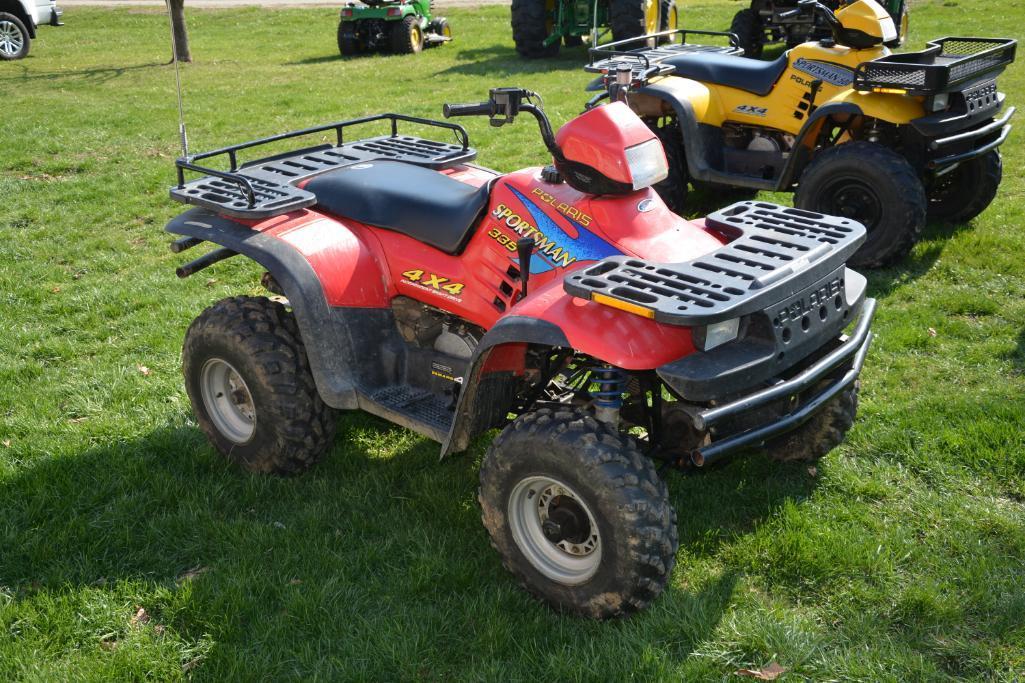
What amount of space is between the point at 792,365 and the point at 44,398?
13.7 feet

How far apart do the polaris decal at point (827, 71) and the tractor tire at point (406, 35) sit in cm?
1153

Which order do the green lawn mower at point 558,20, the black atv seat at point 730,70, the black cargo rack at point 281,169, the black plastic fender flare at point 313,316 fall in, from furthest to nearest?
1. the green lawn mower at point 558,20
2. the black atv seat at point 730,70
3. the black cargo rack at point 281,169
4. the black plastic fender flare at point 313,316

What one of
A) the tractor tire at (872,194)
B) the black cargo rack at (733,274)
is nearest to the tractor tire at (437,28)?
the tractor tire at (872,194)

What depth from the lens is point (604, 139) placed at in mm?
3855

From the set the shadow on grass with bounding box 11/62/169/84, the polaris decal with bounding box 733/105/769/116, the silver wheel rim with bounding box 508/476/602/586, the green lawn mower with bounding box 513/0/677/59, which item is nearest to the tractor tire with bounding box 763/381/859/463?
the silver wheel rim with bounding box 508/476/602/586

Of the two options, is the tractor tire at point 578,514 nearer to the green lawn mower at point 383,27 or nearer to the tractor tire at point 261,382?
the tractor tire at point 261,382

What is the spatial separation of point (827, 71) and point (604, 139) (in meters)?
4.61

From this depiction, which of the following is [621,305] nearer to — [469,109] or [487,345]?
[487,345]

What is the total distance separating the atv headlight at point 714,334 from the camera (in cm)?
333

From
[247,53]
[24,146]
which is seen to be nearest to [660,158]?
[24,146]

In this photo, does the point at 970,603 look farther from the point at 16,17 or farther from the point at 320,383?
the point at 16,17

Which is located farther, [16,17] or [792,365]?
[16,17]

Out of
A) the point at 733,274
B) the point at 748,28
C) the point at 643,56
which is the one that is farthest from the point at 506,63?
the point at 733,274

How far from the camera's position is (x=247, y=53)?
19.2 metres
